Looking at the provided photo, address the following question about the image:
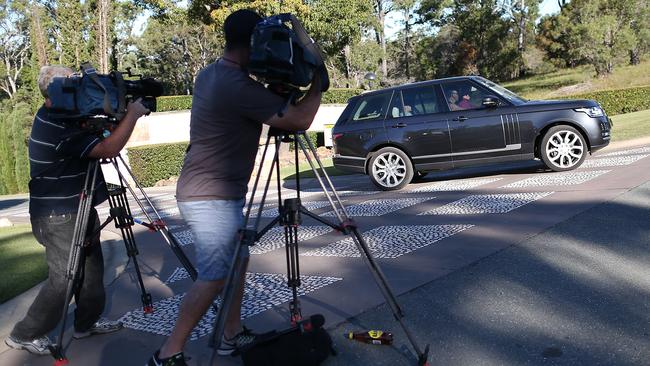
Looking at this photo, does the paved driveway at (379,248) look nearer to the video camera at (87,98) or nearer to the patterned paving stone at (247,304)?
the patterned paving stone at (247,304)

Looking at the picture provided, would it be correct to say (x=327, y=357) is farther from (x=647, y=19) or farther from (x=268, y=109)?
(x=647, y=19)

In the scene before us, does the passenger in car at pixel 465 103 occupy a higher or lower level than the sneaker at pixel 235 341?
higher

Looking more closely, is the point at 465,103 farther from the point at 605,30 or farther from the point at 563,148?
the point at 605,30

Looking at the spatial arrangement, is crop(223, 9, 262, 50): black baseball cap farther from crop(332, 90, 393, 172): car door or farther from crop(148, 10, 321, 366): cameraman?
crop(332, 90, 393, 172): car door

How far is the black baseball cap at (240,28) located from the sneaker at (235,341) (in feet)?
5.81

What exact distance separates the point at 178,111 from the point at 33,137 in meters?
26.5

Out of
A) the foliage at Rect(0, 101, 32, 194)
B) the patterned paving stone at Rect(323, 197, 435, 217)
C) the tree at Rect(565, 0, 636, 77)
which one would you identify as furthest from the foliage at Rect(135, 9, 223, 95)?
the patterned paving stone at Rect(323, 197, 435, 217)

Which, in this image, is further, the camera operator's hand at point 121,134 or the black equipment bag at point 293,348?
the camera operator's hand at point 121,134

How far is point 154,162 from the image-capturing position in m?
21.8

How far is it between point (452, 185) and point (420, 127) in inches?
50.8

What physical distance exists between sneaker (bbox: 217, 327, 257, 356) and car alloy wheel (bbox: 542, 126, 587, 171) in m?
7.81

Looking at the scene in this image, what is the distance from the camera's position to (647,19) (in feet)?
119

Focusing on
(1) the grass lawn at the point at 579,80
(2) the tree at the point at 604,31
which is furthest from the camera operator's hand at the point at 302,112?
(2) the tree at the point at 604,31

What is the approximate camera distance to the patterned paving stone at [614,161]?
1033 cm
